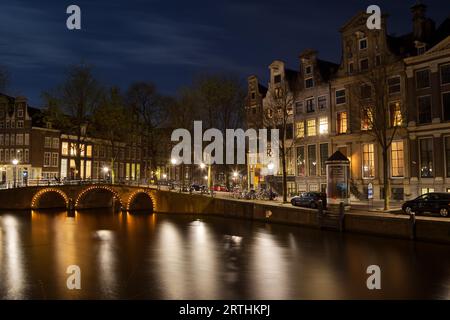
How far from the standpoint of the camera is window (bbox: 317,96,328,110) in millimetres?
52125

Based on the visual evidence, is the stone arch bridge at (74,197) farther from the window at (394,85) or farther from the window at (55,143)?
the window at (394,85)

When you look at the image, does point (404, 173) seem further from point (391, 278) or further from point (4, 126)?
point (4, 126)

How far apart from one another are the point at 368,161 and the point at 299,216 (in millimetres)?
14678

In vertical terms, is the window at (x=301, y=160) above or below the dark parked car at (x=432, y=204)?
above

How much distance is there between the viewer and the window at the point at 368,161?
45.9 metres

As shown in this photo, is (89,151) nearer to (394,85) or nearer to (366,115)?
(394,85)

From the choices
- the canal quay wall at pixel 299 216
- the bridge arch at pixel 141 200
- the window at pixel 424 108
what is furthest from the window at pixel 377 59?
the bridge arch at pixel 141 200

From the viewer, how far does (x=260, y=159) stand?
195ft

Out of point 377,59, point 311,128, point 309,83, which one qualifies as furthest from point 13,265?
point 309,83

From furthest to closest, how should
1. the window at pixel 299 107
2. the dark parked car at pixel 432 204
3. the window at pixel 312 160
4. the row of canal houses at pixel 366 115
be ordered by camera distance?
the window at pixel 299 107 < the window at pixel 312 160 < the row of canal houses at pixel 366 115 < the dark parked car at pixel 432 204

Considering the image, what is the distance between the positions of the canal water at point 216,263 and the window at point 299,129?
20.5 m

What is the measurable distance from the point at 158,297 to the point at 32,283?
6324mm

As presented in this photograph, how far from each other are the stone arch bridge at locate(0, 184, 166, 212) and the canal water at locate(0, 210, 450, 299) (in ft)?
54.5
